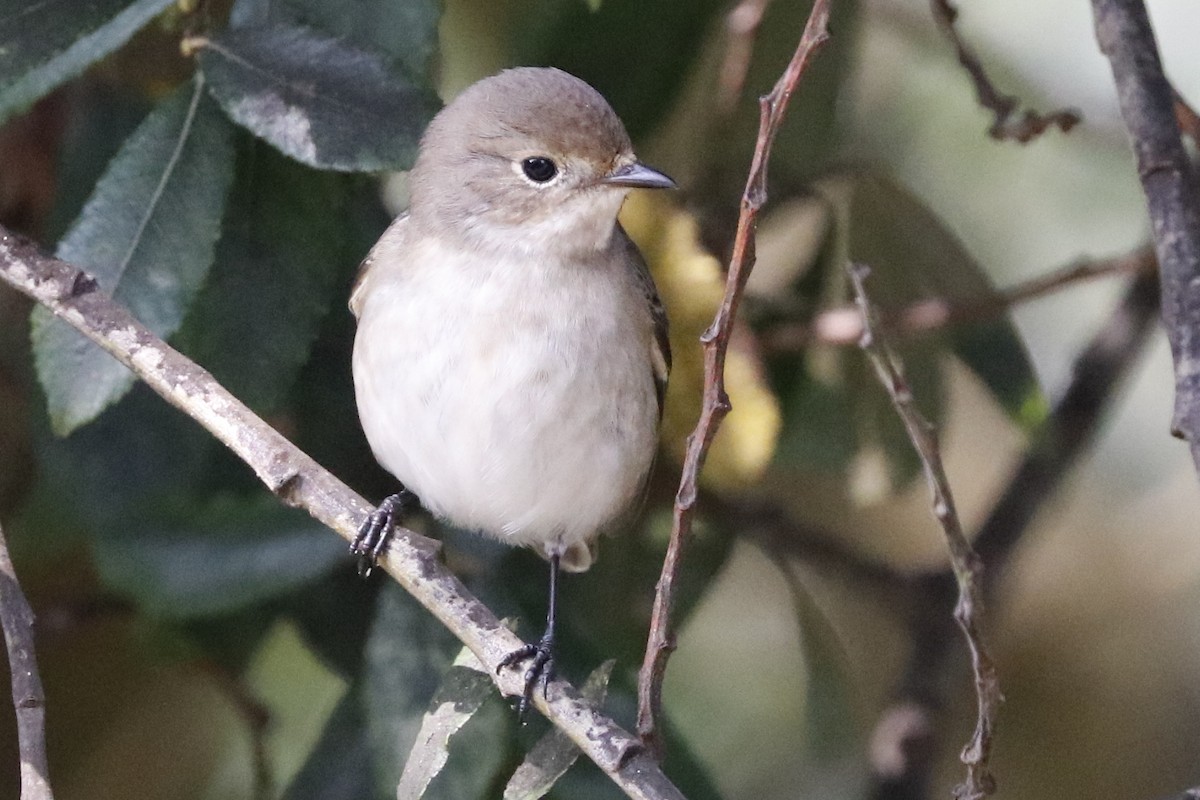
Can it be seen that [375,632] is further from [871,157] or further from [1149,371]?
[1149,371]

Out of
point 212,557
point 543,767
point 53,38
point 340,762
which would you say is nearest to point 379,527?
point 212,557

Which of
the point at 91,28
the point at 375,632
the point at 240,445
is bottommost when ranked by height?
the point at 375,632

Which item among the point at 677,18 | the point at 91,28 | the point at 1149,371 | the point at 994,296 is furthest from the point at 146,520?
the point at 1149,371

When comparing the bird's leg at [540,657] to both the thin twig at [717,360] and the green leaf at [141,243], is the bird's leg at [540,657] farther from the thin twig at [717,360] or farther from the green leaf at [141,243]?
the green leaf at [141,243]

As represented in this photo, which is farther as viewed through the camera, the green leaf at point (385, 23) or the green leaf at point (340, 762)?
the green leaf at point (340, 762)

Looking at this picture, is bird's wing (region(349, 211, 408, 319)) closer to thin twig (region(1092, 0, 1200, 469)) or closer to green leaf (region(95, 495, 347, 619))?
green leaf (region(95, 495, 347, 619))

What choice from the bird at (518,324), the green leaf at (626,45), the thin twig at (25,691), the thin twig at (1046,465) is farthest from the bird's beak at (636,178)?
the thin twig at (1046,465)
